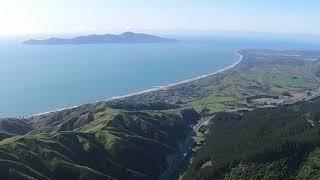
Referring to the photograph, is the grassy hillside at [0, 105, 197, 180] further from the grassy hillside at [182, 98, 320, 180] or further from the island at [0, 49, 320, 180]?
the grassy hillside at [182, 98, 320, 180]

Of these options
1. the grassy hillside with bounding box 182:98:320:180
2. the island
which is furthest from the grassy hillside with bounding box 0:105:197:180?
the grassy hillside with bounding box 182:98:320:180

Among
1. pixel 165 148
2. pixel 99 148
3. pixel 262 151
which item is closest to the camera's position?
pixel 262 151

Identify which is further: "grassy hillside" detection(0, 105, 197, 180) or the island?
"grassy hillside" detection(0, 105, 197, 180)

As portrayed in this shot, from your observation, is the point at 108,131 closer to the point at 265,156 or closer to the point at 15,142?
the point at 15,142

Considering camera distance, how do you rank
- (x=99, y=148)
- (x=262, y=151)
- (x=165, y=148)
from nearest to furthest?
(x=262, y=151) → (x=99, y=148) → (x=165, y=148)

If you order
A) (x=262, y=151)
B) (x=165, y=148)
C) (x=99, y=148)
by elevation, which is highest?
(x=262, y=151)

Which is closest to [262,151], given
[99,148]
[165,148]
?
[165,148]

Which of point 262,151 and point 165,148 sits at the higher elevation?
point 262,151

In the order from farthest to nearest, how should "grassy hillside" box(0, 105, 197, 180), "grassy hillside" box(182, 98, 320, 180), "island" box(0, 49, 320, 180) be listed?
"grassy hillside" box(0, 105, 197, 180)
"island" box(0, 49, 320, 180)
"grassy hillside" box(182, 98, 320, 180)

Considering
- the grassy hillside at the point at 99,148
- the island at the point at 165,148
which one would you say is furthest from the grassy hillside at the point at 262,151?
the grassy hillside at the point at 99,148

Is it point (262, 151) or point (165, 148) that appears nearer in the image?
point (262, 151)

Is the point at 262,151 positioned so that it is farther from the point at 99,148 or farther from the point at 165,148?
the point at 99,148
